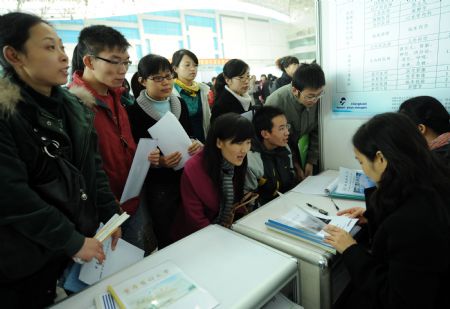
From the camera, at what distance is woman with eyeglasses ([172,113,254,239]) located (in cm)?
135

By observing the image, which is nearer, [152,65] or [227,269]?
[227,269]

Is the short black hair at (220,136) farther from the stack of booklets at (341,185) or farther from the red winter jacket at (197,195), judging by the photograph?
the stack of booklets at (341,185)

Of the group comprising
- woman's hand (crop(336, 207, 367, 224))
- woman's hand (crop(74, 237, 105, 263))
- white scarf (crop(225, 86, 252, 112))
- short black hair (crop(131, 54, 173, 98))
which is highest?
short black hair (crop(131, 54, 173, 98))

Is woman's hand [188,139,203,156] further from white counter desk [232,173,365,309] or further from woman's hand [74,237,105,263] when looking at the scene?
woman's hand [74,237,105,263]

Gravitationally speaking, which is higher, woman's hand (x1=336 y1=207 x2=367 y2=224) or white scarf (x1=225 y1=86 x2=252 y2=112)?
white scarf (x1=225 y1=86 x2=252 y2=112)

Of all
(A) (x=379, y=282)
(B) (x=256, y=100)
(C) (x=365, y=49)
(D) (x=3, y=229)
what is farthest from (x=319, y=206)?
(B) (x=256, y=100)

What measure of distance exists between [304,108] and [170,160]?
1.02m

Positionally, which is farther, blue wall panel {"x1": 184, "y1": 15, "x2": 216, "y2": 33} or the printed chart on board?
blue wall panel {"x1": 184, "y1": 15, "x2": 216, "y2": 33}

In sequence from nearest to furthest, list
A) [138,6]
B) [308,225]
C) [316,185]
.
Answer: [308,225] < [316,185] < [138,6]

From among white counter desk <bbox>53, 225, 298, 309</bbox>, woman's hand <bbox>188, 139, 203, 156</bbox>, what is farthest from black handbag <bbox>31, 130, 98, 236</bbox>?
woman's hand <bbox>188, 139, 203, 156</bbox>

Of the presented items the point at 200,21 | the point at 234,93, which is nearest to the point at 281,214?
the point at 234,93

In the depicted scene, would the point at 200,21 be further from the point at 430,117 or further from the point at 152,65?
the point at 430,117

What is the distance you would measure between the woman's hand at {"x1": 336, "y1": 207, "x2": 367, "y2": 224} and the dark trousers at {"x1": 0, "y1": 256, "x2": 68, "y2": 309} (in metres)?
1.14

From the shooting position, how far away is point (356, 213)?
4.06 feet
